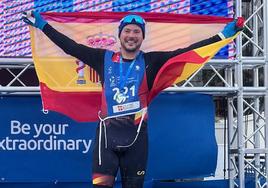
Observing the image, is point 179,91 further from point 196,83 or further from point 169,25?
point 196,83

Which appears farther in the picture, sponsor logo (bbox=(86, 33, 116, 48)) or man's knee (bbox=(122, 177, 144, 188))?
sponsor logo (bbox=(86, 33, 116, 48))

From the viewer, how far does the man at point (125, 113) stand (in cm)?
423

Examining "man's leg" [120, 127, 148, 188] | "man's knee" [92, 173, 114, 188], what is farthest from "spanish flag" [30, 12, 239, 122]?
"man's knee" [92, 173, 114, 188]

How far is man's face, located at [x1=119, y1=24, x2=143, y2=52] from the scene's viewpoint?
4.30m

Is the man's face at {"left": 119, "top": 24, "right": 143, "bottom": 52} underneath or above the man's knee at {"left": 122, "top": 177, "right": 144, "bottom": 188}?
above

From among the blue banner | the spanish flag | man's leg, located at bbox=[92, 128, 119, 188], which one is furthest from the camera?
the blue banner

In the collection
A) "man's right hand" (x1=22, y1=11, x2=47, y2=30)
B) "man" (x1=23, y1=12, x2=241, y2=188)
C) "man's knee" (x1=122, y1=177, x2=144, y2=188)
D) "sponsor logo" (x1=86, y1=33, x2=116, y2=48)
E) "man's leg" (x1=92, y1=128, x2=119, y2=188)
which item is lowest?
"man's knee" (x1=122, y1=177, x2=144, y2=188)

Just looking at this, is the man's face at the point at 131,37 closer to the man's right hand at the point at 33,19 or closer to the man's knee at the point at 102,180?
the man's right hand at the point at 33,19

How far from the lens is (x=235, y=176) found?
6.50 metres

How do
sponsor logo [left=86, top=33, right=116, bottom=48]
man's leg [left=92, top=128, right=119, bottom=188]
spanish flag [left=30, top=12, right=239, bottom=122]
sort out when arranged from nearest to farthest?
1. man's leg [left=92, top=128, right=119, bottom=188]
2. spanish flag [left=30, top=12, right=239, bottom=122]
3. sponsor logo [left=86, top=33, right=116, bottom=48]

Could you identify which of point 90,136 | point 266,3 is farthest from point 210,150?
point 266,3

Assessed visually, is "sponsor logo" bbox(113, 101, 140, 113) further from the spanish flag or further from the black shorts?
the spanish flag

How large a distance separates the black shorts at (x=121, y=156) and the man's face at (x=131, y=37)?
55 centimetres

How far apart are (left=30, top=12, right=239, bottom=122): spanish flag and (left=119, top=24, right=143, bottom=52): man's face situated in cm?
33
